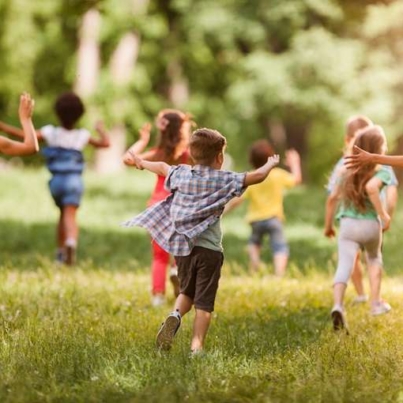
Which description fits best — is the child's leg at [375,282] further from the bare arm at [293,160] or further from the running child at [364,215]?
the bare arm at [293,160]

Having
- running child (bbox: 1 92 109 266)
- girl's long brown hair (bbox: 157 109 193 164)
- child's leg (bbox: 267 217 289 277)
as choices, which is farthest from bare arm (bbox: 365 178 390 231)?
running child (bbox: 1 92 109 266)

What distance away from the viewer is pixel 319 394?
188 inches

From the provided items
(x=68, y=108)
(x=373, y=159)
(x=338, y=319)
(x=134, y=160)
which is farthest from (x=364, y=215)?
(x=68, y=108)

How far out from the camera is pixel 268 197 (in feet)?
36.7

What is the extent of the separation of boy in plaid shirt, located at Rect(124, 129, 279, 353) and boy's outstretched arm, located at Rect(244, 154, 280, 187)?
0.04 metres

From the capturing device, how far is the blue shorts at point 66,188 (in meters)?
10.7

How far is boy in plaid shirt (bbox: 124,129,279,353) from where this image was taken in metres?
6.08

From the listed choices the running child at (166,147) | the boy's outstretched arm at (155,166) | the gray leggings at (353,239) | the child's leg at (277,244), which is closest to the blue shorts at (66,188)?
the child's leg at (277,244)

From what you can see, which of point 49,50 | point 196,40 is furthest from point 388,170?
point 49,50

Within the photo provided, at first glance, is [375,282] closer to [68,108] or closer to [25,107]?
[25,107]

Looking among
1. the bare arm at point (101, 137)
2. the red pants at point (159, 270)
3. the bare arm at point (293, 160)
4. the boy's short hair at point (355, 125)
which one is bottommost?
the red pants at point (159, 270)

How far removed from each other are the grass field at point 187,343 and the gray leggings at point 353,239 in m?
0.40

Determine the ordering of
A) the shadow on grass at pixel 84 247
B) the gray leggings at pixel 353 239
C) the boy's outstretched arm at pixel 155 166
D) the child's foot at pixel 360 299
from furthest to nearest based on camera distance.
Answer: the shadow on grass at pixel 84 247, the child's foot at pixel 360 299, the gray leggings at pixel 353 239, the boy's outstretched arm at pixel 155 166

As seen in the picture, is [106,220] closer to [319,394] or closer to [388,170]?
[388,170]
